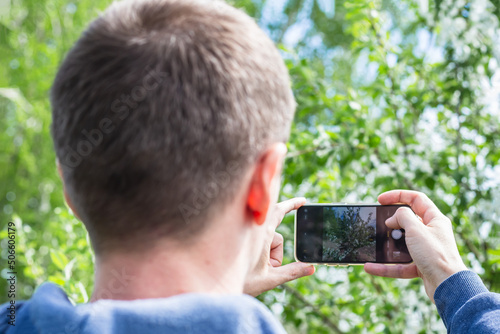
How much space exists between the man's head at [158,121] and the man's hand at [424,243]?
614 millimetres

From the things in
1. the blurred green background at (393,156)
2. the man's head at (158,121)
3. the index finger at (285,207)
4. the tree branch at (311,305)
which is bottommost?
the tree branch at (311,305)

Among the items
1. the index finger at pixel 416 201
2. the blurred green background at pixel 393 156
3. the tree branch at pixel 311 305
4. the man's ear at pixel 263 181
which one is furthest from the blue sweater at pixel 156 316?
the tree branch at pixel 311 305

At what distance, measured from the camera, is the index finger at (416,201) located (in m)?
1.26

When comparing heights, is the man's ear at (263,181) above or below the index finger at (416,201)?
above

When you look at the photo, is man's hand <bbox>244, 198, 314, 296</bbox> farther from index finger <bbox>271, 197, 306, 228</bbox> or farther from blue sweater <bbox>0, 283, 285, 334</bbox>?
blue sweater <bbox>0, 283, 285, 334</bbox>

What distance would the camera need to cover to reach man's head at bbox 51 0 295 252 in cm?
65

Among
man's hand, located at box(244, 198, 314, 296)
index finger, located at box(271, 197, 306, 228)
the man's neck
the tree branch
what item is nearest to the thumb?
man's hand, located at box(244, 198, 314, 296)

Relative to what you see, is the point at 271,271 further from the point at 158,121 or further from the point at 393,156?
the point at 393,156

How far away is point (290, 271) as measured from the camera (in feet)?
4.32

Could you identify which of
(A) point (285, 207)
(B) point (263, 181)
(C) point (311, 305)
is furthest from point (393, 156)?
(B) point (263, 181)

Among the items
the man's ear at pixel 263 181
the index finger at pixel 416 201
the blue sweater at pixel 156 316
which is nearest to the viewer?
the blue sweater at pixel 156 316

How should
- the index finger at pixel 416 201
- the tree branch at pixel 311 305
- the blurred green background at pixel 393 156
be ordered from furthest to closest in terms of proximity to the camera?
the tree branch at pixel 311 305 → the blurred green background at pixel 393 156 → the index finger at pixel 416 201

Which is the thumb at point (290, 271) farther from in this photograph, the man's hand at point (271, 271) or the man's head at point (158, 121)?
the man's head at point (158, 121)

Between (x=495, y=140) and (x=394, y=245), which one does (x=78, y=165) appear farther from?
(x=495, y=140)
